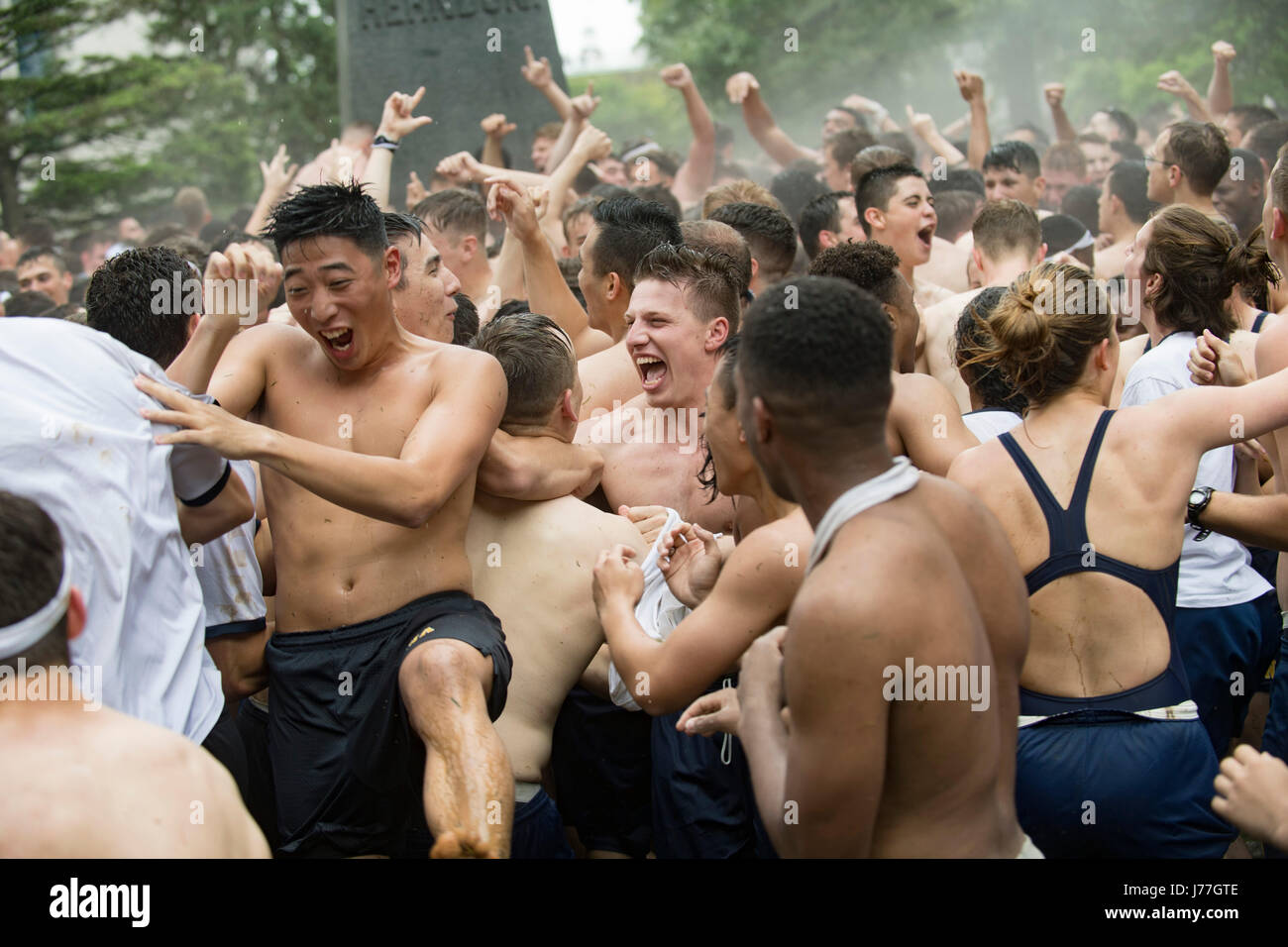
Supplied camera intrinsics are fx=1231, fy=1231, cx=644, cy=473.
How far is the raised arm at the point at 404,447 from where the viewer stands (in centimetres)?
313

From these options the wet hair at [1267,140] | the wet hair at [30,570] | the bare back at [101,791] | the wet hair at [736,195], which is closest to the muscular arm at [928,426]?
the bare back at [101,791]

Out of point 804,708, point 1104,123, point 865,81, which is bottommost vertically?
point 804,708

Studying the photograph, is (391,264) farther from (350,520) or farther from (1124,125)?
(1124,125)

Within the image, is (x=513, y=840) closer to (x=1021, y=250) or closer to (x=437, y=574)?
(x=437, y=574)

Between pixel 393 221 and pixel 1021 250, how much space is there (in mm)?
2929

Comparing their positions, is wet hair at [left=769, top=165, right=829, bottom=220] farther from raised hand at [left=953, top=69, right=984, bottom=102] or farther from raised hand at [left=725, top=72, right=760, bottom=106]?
raised hand at [left=953, top=69, right=984, bottom=102]

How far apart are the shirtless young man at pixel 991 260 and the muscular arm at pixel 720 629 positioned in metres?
2.63

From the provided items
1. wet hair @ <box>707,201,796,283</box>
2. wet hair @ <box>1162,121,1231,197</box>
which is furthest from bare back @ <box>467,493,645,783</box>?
wet hair @ <box>1162,121,1231,197</box>

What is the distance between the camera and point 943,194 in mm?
8109

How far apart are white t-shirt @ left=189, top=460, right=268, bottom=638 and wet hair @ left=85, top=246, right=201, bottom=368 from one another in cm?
49

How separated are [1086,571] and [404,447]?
189 centimetres

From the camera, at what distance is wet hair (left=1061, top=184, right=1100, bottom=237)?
30.1 feet

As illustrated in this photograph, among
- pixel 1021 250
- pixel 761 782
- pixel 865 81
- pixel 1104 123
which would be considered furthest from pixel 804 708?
pixel 865 81

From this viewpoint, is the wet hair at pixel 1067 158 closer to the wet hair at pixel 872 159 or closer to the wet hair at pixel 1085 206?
the wet hair at pixel 1085 206
